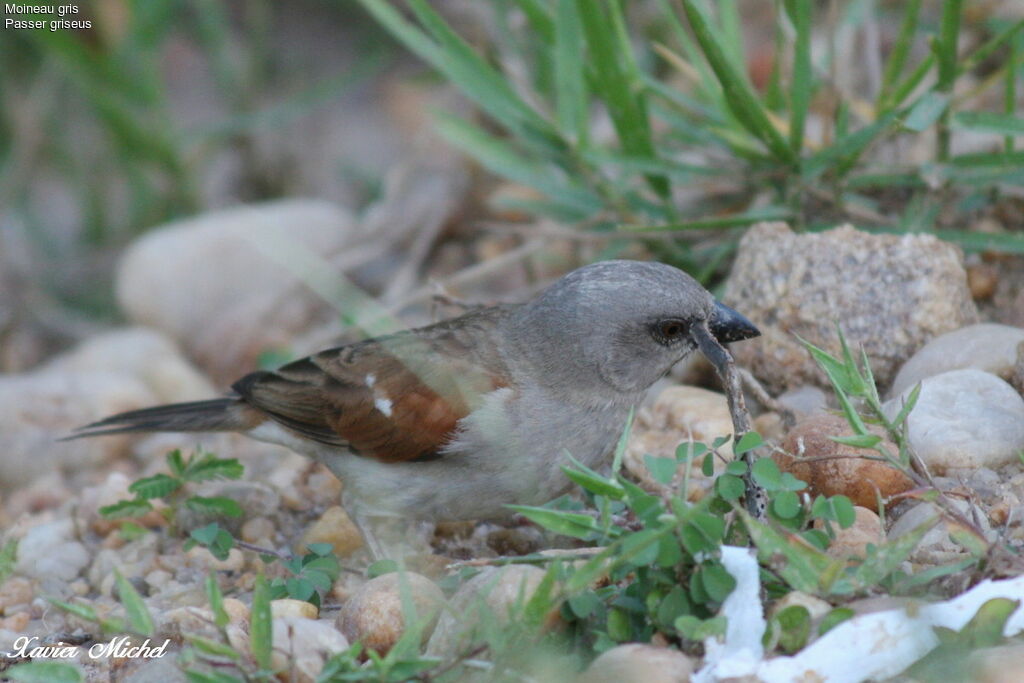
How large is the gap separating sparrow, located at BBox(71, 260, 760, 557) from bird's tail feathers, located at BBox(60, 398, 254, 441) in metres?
0.32

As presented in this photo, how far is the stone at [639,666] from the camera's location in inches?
86.6

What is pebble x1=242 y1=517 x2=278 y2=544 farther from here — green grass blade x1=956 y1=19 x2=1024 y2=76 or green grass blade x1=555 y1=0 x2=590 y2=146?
green grass blade x1=956 y1=19 x2=1024 y2=76

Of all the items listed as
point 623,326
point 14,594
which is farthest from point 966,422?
point 14,594

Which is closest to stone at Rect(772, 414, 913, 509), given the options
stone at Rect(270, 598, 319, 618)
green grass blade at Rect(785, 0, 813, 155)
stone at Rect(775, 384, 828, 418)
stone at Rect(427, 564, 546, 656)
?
stone at Rect(775, 384, 828, 418)

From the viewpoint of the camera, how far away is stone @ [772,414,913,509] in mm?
2930

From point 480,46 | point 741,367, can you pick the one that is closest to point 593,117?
point 480,46

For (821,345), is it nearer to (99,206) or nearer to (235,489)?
(235,489)

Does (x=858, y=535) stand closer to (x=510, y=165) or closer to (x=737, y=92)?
(x=737, y=92)

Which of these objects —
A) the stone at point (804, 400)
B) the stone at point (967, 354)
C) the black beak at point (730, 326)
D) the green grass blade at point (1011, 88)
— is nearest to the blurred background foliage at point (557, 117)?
the green grass blade at point (1011, 88)

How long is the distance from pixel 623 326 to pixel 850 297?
2.40ft

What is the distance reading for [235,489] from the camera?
3939mm

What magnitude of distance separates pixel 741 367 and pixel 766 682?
1755mm

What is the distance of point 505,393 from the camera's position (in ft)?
11.6

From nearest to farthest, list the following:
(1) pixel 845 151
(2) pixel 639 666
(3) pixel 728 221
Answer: (2) pixel 639 666 < (1) pixel 845 151 < (3) pixel 728 221
